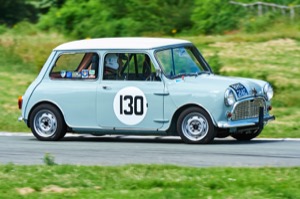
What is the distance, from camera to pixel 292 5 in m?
30.1

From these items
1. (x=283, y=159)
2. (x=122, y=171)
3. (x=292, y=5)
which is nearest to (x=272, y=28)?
(x=292, y=5)

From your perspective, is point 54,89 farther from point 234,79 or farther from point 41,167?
point 41,167

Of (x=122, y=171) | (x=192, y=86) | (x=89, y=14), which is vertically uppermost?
(x=89, y=14)

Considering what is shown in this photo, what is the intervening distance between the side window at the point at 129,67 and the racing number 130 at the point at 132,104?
1.06ft

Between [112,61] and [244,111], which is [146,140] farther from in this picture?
[244,111]

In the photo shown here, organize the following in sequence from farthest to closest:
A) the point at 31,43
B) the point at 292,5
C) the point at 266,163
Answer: the point at 292,5 < the point at 31,43 < the point at 266,163

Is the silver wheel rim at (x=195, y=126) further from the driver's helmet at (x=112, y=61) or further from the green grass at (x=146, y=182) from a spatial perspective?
the green grass at (x=146, y=182)

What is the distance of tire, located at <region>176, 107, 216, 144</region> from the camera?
1421 centimetres

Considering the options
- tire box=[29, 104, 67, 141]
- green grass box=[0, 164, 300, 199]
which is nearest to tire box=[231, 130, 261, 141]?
tire box=[29, 104, 67, 141]

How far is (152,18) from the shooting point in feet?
97.9

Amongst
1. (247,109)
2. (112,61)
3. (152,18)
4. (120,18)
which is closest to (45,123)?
(112,61)

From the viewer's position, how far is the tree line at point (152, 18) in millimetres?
29328

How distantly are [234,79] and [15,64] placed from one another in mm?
11949

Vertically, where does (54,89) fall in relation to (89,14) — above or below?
below
